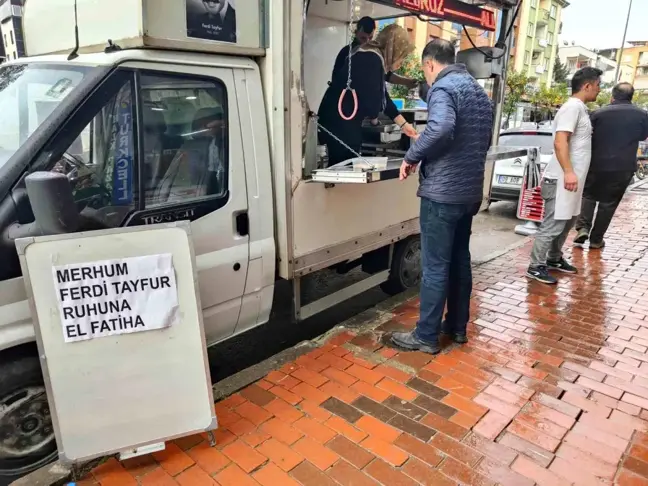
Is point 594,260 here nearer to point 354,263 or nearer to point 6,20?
point 354,263

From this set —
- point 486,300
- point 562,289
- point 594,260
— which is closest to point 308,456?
point 486,300

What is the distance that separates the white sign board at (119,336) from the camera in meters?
2.17

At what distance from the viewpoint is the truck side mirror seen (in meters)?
1.96

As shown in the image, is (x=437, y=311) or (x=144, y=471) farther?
(x=437, y=311)

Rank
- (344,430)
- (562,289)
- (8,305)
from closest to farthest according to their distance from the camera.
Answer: (8,305)
(344,430)
(562,289)

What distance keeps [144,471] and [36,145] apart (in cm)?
165

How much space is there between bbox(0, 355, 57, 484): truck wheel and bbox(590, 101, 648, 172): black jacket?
5932mm

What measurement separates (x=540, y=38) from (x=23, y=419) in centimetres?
5421

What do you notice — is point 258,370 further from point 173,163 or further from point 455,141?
point 455,141

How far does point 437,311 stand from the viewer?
3.40m

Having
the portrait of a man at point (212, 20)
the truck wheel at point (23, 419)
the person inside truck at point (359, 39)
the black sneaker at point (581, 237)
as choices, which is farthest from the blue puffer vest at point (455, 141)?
the black sneaker at point (581, 237)

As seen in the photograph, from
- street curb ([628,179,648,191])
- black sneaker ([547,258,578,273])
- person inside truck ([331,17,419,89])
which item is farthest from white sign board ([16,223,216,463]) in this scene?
street curb ([628,179,648,191])

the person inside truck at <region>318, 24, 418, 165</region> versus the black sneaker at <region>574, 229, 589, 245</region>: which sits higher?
the person inside truck at <region>318, 24, 418, 165</region>

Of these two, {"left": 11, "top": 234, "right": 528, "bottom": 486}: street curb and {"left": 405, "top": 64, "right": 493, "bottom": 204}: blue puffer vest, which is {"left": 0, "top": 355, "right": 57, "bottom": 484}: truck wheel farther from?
{"left": 405, "top": 64, "right": 493, "bottom": 204}: blue puffer vest
